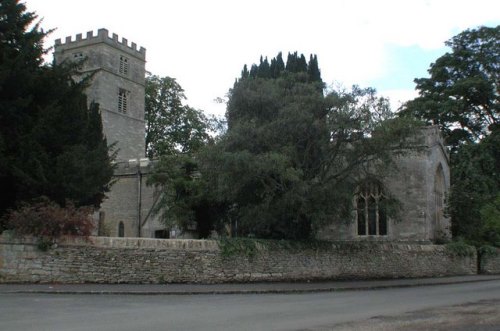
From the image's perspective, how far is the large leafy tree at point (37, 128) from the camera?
705 inches

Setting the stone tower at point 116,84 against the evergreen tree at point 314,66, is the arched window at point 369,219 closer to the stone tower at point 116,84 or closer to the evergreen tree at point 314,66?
the evergreen tree at point 314,66

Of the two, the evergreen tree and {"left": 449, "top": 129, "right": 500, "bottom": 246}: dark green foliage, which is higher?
the evergreen tree

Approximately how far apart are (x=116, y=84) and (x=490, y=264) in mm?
36175

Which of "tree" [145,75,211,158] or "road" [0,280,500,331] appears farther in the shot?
"tree" [145,75,211,158]

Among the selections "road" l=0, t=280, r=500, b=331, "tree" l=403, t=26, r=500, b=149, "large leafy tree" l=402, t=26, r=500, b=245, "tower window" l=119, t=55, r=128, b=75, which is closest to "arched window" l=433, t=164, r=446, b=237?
"large leafy tree" l=402, t=26, r=500, b=245

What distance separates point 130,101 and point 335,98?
3429 cm

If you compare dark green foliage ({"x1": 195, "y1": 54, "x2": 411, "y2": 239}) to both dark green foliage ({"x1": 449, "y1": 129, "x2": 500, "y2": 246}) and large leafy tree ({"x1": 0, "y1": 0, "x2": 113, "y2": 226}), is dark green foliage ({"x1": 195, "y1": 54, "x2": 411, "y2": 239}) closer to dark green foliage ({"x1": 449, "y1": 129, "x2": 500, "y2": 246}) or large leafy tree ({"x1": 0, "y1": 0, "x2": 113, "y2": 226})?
large leafy tree ({"x1": 0, "y1": 0, "x2": 113, "y2": 226})

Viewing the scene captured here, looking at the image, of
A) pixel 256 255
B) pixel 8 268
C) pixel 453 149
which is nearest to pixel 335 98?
pixel 256 255

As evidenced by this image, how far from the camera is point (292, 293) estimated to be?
17078 millimetres

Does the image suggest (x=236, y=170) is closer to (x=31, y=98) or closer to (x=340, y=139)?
(x=340, y=139)

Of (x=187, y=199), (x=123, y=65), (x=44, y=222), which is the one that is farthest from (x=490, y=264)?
(x=123, y=65)

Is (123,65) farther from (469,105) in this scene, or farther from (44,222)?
(44,222)

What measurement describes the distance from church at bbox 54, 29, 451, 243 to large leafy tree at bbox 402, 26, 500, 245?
9.69ft

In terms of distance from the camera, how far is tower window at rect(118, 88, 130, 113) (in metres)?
51.4
